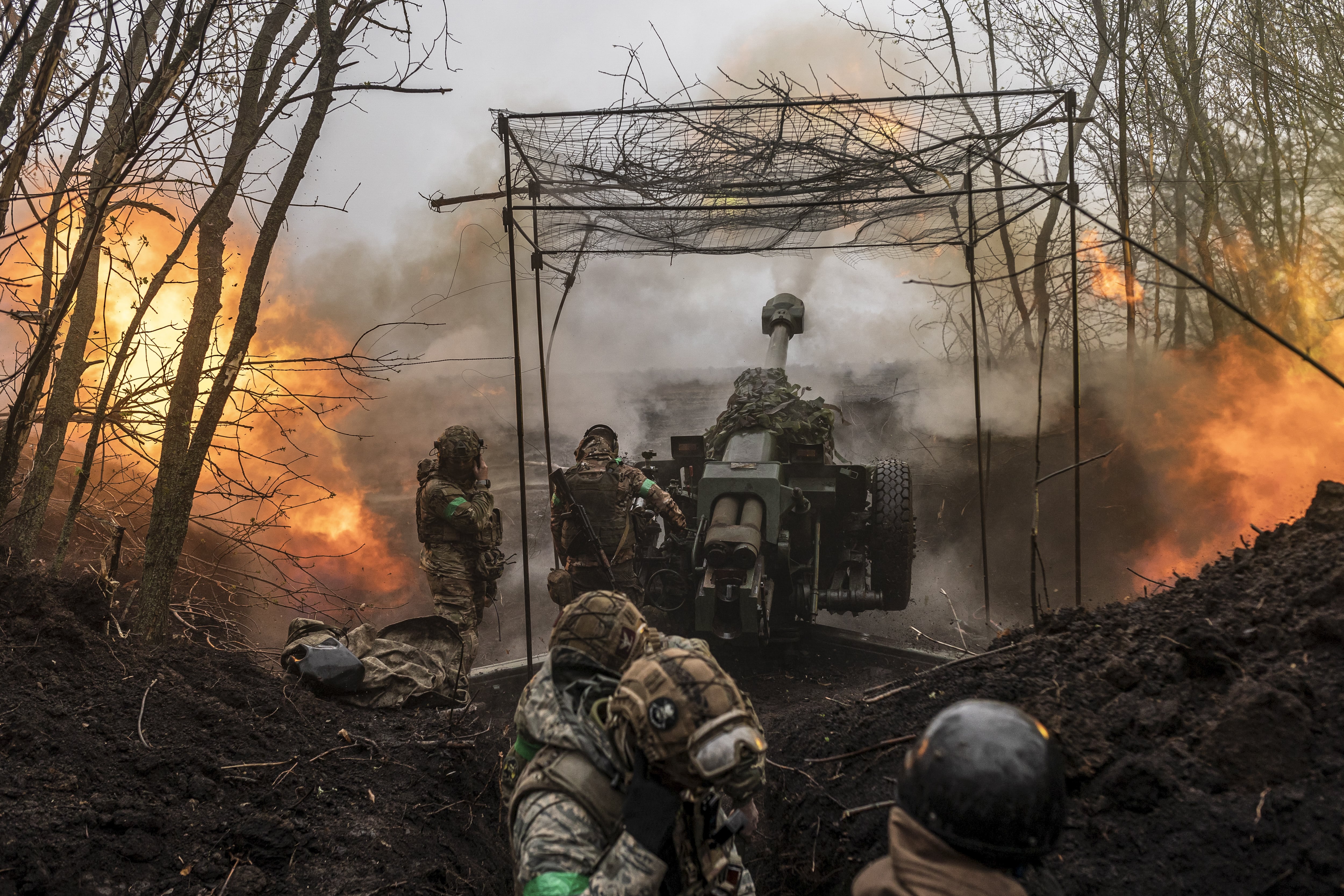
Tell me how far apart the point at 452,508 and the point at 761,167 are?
3.33m

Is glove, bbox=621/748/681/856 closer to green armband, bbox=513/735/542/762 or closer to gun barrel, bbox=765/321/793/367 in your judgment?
green armband, bbox=513/735/542/762

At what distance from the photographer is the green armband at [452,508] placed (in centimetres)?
655

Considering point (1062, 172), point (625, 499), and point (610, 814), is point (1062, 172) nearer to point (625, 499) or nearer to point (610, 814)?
point (625, 499)

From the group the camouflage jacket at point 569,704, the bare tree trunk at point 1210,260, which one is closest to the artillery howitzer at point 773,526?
the camouflage jacket at point 569,704

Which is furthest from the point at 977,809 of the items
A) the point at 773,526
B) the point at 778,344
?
the point at 778,344

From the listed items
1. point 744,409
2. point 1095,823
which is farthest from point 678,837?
point 744,409

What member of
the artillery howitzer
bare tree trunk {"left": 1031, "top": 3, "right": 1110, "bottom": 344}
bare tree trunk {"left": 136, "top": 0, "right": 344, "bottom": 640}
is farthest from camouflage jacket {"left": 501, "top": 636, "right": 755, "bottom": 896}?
bare tree trunk {"left": 1031, "top": 3, "right": 1110, "bottom": 344}

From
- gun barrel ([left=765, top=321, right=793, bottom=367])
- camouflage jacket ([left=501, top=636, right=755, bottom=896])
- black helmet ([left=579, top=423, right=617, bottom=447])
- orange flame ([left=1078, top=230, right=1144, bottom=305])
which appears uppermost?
orange flame ([left=1078, top=230, right=1144, bottom=305])

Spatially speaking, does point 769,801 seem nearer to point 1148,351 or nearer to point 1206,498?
point 1206,498

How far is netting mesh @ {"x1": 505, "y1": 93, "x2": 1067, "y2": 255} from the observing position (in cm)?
508

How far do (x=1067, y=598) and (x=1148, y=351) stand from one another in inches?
211

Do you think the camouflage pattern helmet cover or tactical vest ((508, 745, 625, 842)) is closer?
tactical vest ((508, 745, 625, 842))

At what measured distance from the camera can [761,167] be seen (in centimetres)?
542

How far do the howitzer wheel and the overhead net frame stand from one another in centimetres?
166
